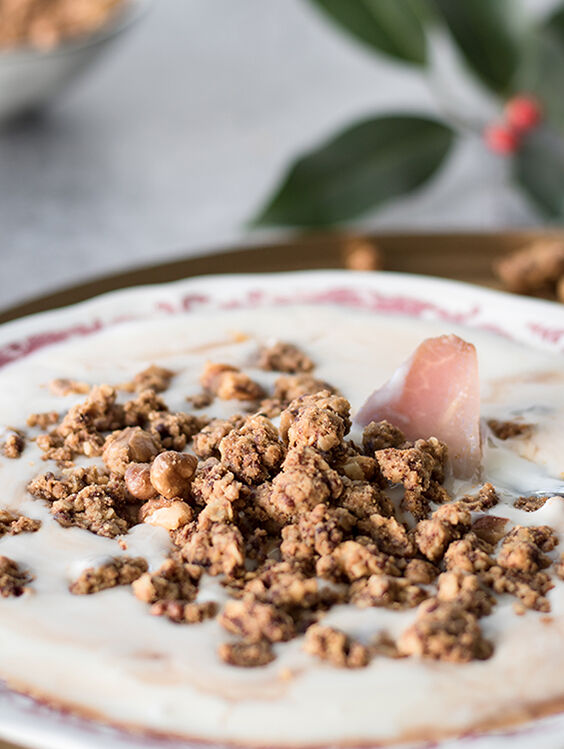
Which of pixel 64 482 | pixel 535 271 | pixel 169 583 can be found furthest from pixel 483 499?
pixel 535 271

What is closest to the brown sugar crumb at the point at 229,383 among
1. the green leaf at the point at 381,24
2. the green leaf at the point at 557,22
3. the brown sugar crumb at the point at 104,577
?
the brown sugar crumb at the point at 104,577

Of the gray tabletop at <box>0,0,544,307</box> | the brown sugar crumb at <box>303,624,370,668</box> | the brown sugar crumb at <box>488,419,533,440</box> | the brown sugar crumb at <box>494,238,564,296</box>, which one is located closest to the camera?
Answer: the brown sugar crumb at <box>303,624,370,668</box>

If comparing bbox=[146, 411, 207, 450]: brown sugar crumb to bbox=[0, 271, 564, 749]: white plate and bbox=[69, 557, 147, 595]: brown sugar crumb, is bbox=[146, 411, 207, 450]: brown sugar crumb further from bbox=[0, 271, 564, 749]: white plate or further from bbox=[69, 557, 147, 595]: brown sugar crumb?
bbox=[0, 271, 564, 749]: white plate

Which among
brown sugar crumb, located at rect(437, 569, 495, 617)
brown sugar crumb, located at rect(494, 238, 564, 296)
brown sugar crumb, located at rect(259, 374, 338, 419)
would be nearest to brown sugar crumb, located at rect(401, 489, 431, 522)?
brown sugar crumb, located at rect(437, 569, 495, 617)

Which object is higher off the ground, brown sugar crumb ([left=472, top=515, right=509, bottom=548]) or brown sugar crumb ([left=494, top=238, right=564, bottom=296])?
brown sugar crumb ([left=494, top=238, right=564, bottom=296])

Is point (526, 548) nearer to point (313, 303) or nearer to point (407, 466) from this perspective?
point (407, 466)

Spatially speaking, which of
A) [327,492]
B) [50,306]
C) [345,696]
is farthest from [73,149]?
[345,696]
